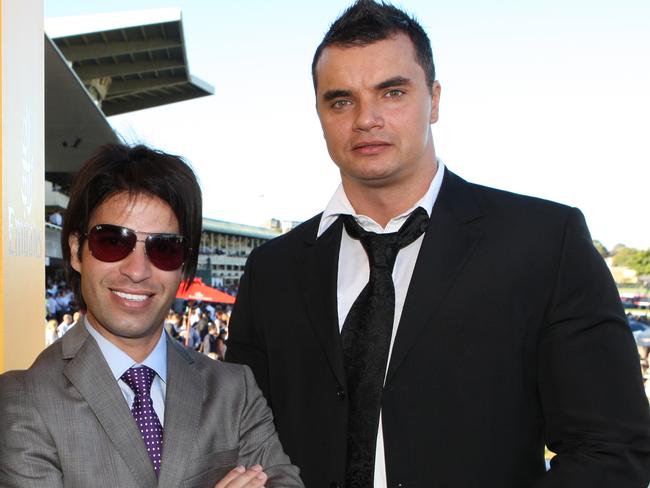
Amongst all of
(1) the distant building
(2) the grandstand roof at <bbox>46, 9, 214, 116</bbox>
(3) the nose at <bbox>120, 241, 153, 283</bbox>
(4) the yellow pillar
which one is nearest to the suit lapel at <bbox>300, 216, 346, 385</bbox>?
(3) the nose at <bbox>120, 241, 153, 283</bbox>

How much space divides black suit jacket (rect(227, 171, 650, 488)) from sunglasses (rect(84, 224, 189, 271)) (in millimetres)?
580

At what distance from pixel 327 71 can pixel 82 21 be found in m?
30.1

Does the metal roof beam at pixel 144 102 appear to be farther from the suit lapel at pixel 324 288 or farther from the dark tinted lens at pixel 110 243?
the dark tinted lens at pixel 110 243

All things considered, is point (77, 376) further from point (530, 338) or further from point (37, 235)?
point (37, 235)

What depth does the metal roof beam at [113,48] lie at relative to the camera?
102 ft

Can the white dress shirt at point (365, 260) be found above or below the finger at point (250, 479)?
above

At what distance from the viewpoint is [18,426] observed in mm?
1854

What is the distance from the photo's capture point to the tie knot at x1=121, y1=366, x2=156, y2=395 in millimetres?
2109

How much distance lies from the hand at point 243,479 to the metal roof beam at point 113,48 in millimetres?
31264

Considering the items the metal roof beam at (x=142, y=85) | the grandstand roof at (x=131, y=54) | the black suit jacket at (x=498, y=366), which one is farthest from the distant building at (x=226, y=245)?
the black suit jacket at (x=498, y=366)

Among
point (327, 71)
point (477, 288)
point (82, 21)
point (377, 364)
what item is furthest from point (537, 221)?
point (82, 21)

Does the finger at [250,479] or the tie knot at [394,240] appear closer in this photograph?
the finger at [250,479]

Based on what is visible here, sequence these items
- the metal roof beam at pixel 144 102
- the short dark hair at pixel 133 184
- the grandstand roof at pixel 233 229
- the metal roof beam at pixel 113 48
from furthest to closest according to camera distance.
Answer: the grandstand roof at pixel 233 229
the metal roof beam at pixel 144 102
the metal roof beam at pixel 113 48
the short dark hair at pixel 133 184

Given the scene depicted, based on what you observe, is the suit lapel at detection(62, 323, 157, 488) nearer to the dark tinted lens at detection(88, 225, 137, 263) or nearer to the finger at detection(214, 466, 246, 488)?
the finger at detection(214, 466, 246, 488)
